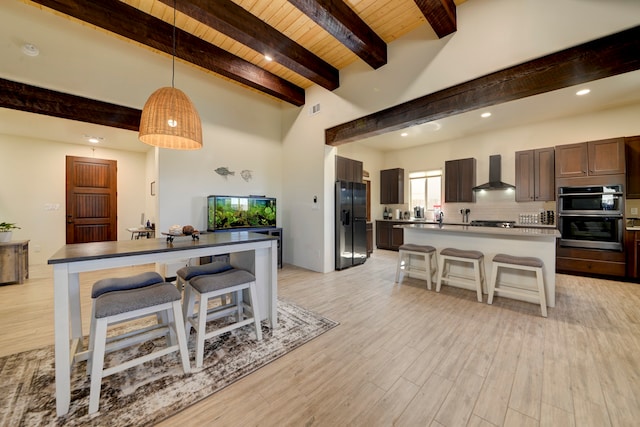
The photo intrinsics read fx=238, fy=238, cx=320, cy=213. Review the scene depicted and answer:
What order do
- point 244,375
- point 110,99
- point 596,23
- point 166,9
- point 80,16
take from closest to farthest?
1. point 244,375
2. point 596,23
3. point 80,16
4. point 166,9
5. point 110,99

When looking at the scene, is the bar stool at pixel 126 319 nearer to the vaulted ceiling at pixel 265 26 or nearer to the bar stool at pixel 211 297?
the bar stool at pixel 211 297

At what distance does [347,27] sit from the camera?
2.80 m

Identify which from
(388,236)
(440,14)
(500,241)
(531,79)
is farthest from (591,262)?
(440,14)

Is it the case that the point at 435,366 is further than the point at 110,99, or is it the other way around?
the point at 110,99

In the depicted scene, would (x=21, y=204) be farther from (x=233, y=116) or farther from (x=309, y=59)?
(x=309, y=59)

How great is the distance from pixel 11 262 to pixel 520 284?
733cm

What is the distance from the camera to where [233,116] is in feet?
14.8

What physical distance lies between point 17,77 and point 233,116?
260 centimetres

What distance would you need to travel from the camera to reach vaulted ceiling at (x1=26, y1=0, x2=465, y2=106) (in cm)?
254

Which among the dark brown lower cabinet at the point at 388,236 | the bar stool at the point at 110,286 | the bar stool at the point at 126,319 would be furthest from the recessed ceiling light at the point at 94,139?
the dark brown lower cabinet at the point at 388,236

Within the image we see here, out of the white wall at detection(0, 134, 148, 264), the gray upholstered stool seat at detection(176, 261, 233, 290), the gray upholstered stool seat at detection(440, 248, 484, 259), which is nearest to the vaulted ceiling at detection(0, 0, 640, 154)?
the white wall at detection(0, 134, 148, 264)

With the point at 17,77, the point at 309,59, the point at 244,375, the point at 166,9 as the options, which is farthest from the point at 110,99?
the point at 244,375

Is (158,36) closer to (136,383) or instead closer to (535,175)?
(136,383)

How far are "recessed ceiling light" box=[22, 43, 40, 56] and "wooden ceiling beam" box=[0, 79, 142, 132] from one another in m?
0.37
